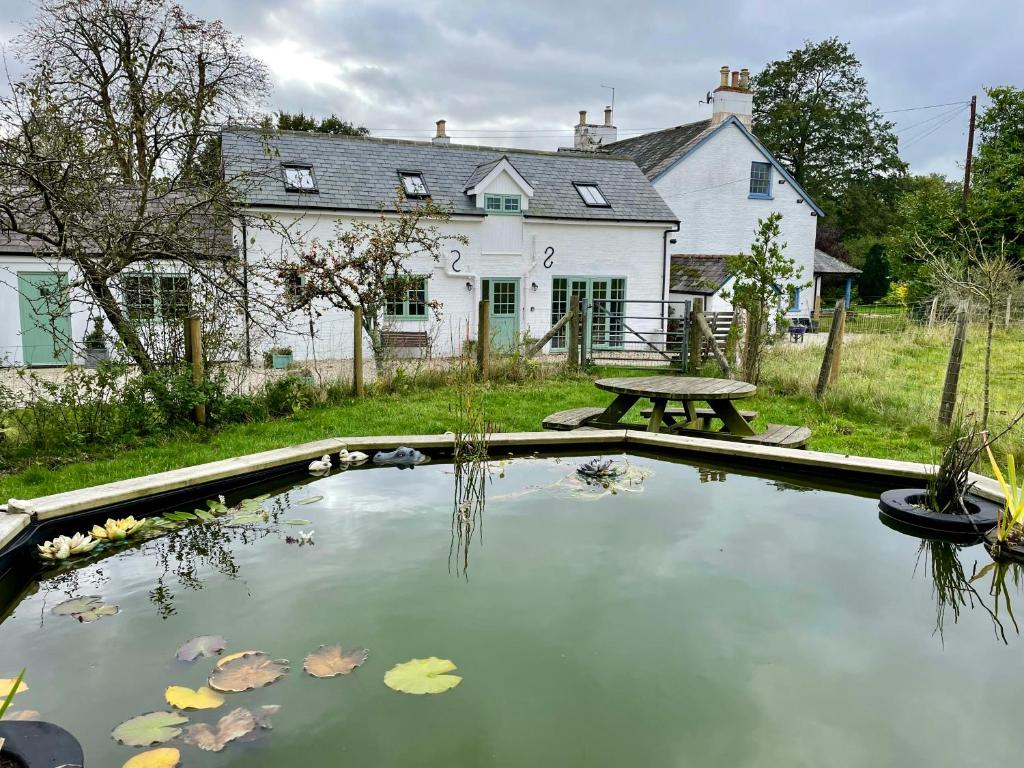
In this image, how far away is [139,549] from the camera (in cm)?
462

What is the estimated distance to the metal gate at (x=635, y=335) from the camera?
1309cm

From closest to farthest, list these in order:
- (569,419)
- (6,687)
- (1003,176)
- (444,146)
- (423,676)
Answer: (6,687) < (423,676) < (569,419) < (444,146) < (1003,176)

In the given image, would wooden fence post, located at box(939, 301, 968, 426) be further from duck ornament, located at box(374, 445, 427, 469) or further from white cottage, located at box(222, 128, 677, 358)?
white cottage, located at box(222, 128, 677, 358)

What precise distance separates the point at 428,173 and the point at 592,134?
942 cm

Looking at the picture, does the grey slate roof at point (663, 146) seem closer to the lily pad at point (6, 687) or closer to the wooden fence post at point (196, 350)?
the wooden fence post at point (196, 350)

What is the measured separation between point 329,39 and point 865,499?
1164 centimetres

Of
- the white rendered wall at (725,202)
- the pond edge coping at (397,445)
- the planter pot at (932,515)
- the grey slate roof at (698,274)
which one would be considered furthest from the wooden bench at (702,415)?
the white rendered wall at (725,202)

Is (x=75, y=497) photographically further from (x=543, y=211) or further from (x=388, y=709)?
(x=543, y=211)

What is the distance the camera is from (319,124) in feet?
96.9

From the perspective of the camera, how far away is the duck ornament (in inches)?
251

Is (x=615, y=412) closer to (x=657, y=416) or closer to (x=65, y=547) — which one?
(x=657, y=416)

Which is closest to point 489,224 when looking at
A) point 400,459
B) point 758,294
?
point 758,294

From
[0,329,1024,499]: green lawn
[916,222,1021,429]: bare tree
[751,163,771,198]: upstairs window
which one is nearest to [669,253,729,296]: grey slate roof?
[751,163,771,198]: upstairs window

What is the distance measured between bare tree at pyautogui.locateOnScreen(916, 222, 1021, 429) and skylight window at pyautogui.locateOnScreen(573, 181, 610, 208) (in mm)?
6954
